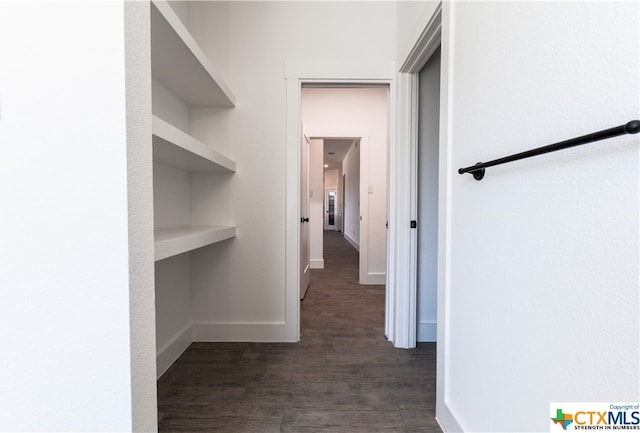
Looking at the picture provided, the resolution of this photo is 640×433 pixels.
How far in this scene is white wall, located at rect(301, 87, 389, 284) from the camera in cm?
350

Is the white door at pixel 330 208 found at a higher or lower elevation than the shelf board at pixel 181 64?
lower

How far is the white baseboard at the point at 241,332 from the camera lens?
2080 millimetres

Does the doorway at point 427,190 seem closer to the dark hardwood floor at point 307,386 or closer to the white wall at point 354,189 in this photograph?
the dark hardwood floor at point 307,386

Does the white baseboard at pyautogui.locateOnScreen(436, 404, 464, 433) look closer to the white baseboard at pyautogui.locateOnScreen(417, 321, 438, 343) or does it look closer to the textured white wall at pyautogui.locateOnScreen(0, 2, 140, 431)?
the white baseboard at pyautogui.locateOnScreen(417, 321, 438, 343)

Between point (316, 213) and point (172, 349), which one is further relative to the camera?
point (316, 213)

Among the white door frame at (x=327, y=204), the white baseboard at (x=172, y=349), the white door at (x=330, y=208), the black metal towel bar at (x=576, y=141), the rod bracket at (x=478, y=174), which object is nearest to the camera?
the black metal towel bar at (x=576, y=141)

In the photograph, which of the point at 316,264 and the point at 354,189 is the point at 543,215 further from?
the point at 354,189

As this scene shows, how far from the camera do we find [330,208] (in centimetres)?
1424

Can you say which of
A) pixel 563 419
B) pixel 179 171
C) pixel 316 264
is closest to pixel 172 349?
pixel 179 171

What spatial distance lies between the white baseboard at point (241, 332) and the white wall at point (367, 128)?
5.98ft

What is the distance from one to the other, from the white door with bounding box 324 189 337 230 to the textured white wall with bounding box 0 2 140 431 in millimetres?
12685

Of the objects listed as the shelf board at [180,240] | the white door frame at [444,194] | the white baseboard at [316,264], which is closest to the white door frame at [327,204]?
the white baseboard at [316,264]

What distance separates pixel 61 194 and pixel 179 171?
51.8 inches

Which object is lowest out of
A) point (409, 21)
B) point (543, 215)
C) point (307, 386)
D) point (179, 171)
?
point (307, 386)
